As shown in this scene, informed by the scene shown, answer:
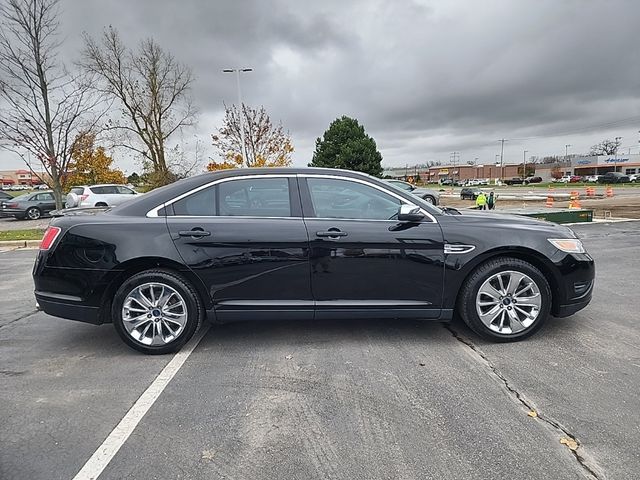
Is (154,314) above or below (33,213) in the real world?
below

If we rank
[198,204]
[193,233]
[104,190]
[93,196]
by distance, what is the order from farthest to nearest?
[104,190] → [93,196] → [198,204] → [193,233]

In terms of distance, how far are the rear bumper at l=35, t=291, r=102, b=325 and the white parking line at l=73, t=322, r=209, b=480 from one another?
0.81m

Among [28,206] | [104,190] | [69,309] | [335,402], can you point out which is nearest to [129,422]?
[335,402]

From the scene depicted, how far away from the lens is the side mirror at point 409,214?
3471 millimetres

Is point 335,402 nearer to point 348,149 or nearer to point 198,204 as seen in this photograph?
point 198,204

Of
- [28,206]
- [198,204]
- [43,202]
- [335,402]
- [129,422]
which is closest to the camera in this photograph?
[129,422]

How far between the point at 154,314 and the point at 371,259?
2.00m

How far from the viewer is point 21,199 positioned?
19.9m

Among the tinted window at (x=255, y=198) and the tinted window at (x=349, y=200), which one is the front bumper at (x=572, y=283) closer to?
the tinted window at (x=349, y=200)

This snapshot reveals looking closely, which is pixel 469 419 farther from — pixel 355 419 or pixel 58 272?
pixel 58 272

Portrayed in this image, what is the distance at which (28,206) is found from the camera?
1989 cm

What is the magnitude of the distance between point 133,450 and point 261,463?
2.56 feet

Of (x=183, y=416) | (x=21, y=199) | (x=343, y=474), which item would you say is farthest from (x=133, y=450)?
(x=21, y=199)

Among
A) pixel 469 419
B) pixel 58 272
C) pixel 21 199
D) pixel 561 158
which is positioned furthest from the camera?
pixel 561 158
